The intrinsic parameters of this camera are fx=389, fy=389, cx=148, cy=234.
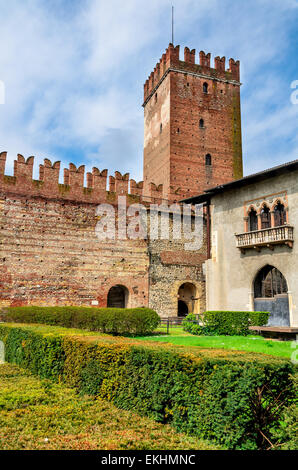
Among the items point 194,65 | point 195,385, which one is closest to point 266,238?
point 195,385

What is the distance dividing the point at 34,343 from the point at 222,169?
2601 cm

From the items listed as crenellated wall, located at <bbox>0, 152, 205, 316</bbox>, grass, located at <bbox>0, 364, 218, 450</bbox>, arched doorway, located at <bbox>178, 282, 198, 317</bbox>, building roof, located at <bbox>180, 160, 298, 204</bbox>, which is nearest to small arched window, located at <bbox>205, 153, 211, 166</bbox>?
building roof, located at <bbox>180, 160, 298, 204</bbox>

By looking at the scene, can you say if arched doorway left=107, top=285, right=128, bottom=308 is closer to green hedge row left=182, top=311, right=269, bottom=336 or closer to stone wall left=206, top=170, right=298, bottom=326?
stone wall left=206, top=170, right=298, bottom=326

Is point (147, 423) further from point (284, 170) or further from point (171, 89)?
point (171, 89)

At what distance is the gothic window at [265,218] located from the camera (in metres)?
19.2

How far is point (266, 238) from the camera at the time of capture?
1797 cm

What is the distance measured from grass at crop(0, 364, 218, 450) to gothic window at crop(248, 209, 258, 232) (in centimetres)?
1461

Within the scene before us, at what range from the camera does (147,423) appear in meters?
5.18

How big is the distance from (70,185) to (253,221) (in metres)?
9.91

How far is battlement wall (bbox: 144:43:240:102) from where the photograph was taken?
32.2 metres

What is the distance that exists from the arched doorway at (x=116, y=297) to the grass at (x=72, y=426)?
634 inches

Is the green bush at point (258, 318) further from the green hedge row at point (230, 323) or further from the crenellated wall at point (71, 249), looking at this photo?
the crenellated wall at point (71, 249)

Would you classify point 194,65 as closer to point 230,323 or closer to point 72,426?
point 230,323
